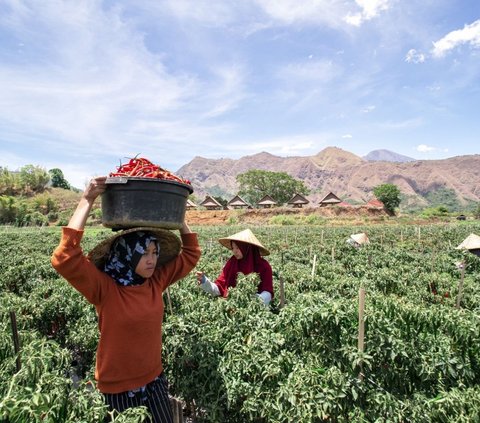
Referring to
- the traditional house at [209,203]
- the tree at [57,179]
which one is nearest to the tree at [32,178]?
the tree at [57,179]

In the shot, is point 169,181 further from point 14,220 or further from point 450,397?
point 14,220

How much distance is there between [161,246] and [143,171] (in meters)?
0.72

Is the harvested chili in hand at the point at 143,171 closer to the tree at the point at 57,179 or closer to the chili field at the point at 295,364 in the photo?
the chili field at the point at 295,364

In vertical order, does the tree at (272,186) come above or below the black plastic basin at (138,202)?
above

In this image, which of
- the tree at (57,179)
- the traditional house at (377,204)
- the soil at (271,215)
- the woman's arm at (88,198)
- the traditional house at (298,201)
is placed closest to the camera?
the woman's arm at (88,198)

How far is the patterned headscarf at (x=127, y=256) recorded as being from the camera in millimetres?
2312

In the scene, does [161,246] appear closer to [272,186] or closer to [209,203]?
[209,203]

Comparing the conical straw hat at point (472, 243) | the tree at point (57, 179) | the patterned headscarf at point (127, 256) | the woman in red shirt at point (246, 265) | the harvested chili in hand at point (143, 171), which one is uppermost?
the tree at point (57, 179)

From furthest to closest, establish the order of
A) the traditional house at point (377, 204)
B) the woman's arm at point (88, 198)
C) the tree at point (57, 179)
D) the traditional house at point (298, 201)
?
the tree at point (57, 179)
the traditional house at point (298, 201)
the traditional house at point (377, 204)
the woman's arm at point (88, 198)

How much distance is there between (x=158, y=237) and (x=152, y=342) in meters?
0.73

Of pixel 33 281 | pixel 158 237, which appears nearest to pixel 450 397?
pixel 158 237

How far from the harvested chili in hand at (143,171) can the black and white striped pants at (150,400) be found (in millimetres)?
1410

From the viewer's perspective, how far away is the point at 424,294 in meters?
6.81

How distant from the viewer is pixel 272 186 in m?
74.9
